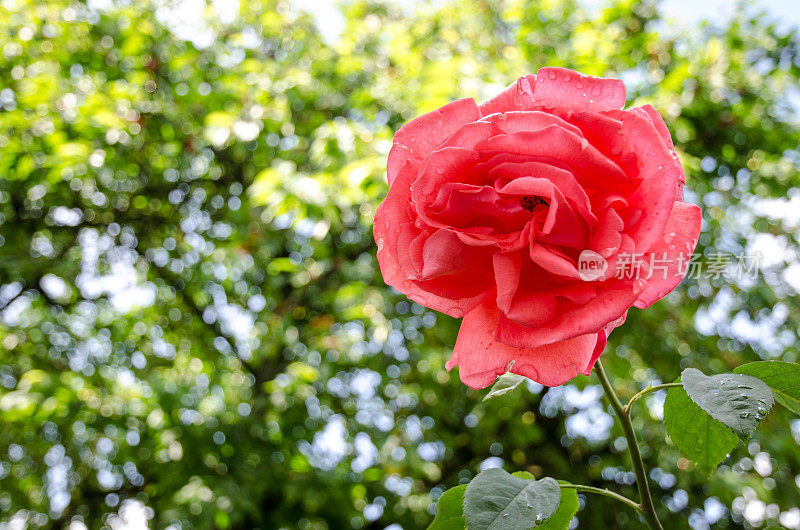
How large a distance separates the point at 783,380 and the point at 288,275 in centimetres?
283

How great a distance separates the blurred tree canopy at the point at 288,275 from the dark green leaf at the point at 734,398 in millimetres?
1438

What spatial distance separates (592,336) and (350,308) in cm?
213

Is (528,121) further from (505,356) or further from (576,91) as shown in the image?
(505,356)

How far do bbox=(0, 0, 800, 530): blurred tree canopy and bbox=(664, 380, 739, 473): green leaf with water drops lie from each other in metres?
1.39

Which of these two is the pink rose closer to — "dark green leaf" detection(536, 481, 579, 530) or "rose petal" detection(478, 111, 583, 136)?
"rose petal" detection(478, 111, 583, 136)

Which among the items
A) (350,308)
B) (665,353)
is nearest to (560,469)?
(665,353)

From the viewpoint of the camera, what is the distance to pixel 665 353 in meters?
2.57

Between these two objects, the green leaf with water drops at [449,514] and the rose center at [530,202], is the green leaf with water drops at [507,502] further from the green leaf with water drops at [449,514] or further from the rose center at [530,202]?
the rose center at [530,202]

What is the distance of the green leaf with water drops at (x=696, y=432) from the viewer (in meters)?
0.53

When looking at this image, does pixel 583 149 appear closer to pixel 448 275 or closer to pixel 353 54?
pixel 448 275

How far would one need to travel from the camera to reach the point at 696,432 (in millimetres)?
542

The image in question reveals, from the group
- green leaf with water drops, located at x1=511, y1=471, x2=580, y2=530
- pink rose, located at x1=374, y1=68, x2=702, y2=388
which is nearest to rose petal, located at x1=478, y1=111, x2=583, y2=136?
pink rose, located at x1=374, y1=68, x2=702, y2=388

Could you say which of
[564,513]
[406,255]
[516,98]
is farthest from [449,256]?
[564,513]

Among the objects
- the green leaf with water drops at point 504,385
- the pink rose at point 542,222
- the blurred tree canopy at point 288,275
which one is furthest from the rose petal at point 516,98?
the blurred tree canopy at point 288,275
